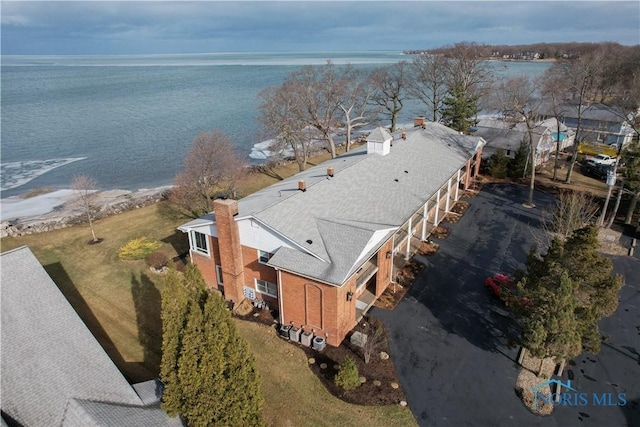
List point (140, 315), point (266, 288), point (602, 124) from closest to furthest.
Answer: point (266, 288)
point (140, 315)
point (602, 124)

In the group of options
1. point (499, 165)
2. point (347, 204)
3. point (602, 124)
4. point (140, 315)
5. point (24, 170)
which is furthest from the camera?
point (24, 170)

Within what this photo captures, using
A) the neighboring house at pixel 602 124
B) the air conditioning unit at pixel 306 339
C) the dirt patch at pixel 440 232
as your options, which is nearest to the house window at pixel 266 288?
the air conditioning unit at pixel 306 339

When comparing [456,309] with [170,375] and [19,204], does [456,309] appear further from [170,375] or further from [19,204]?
[19,204]

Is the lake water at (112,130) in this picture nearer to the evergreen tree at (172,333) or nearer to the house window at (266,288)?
the house window at (266,288)

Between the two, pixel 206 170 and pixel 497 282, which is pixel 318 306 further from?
pixel 206 170

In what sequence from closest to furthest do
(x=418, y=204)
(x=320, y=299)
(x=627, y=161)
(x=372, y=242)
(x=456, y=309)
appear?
(x=320, y=299) → (x=372, y=242) → (x=456, y=309) → (x=418, y=204) → (x=627, y=161)

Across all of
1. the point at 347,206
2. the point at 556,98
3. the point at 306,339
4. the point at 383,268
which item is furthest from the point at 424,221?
the point at 556,98

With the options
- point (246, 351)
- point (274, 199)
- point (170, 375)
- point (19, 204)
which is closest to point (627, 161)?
point (274, 199)
